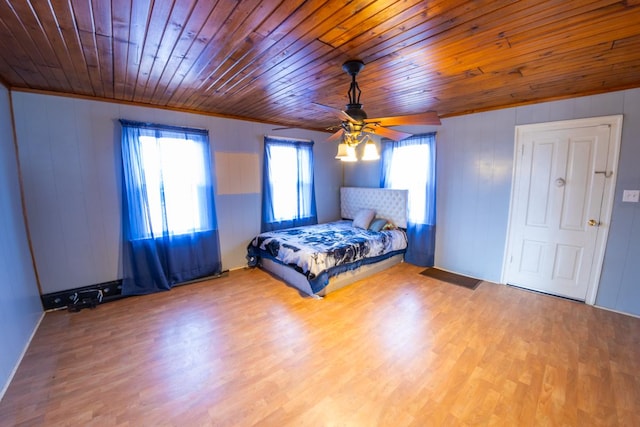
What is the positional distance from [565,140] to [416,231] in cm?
219

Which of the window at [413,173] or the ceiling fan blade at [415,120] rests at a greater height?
the ceiling fan blade at [415,120]

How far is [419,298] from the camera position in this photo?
3.29m

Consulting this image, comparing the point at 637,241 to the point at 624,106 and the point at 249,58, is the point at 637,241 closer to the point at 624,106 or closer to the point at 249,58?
the point at 624,106

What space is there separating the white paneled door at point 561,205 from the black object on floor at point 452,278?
0.46m

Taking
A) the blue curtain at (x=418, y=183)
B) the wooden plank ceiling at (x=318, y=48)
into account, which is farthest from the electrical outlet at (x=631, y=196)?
the blue curtain at (x=418, y=183)

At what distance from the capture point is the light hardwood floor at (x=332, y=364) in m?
1.71

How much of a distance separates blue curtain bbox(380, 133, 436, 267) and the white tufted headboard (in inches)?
5.2

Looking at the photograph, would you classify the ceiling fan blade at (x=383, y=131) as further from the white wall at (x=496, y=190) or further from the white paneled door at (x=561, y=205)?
the white paneled door at (x=561, y=205)

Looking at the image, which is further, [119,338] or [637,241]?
[637,241]

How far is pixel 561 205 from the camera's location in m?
3.19

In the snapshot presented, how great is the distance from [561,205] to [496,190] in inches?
27.7

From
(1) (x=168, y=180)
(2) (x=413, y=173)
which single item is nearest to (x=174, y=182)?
(1) (x=168, y=180)

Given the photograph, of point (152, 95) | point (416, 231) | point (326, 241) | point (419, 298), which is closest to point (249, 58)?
point (152, 95)

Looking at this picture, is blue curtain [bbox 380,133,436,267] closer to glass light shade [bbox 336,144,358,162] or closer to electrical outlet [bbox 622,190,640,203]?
electrical outlet [bbox 622,190,640,203]
